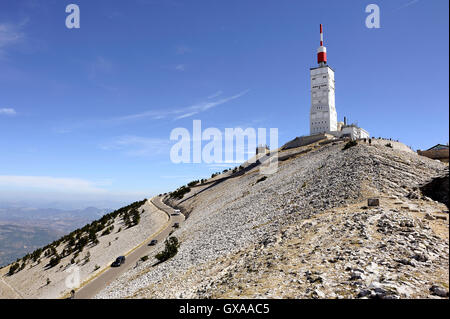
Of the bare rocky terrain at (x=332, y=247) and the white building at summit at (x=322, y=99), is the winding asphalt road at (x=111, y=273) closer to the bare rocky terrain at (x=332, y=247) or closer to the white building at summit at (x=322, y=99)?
the bare rocky terrain at (x=332, y=247)

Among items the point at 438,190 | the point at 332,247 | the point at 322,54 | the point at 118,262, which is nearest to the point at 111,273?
the point at 118,262

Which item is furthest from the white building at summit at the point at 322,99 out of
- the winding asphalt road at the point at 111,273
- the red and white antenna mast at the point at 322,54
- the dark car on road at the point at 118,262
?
the dark car on road at the point at 118,262

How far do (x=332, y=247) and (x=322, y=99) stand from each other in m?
101

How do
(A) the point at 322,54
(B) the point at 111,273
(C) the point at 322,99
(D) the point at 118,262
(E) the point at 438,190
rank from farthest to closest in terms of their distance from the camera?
(A) the point at 322,54 < (C) the point at 322,99 < (D) the point at 118,262 < (B) the point at 111,273 < (E) the point at 438,190

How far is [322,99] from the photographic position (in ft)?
354

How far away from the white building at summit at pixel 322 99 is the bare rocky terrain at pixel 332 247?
7171cm

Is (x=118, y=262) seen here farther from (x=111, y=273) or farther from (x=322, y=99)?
(x=322, y=99)

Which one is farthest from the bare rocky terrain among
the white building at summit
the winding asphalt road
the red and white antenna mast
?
the red and white antenna mast

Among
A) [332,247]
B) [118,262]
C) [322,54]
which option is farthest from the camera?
[322,54]

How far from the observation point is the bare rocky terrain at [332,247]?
Answer: 40.8ft

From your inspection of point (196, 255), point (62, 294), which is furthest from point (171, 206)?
point (196, 255)
